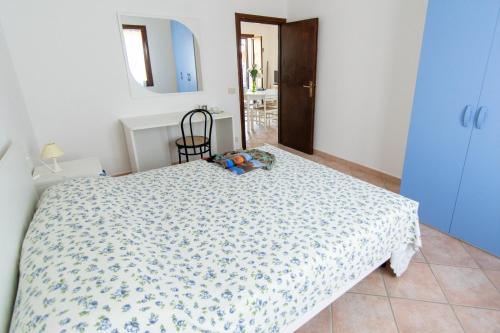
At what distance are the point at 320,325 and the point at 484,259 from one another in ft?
4.47

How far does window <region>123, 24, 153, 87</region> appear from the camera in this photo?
3121 millimetres

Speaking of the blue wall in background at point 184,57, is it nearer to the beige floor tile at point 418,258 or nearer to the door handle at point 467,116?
the door handle at point 467,116

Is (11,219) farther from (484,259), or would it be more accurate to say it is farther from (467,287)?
(484,259)

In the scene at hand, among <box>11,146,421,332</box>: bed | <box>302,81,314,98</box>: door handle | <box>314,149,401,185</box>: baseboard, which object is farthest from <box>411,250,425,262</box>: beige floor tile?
<box>302,81,314,98</box>: door handle

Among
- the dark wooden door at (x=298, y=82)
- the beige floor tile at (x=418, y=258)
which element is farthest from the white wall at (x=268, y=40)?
the beige floor tile at (x=418, y=258)

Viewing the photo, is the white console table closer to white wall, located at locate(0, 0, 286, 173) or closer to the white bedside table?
white wall, located at locate(0, 0, 286, 173)

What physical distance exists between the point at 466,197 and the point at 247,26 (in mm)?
6645

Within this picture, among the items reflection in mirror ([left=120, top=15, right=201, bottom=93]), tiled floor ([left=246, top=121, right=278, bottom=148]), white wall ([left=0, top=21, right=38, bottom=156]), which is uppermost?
reflection in mirror ([left=120, top=15, right=201, bottom=93])

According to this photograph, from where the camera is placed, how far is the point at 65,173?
7.45 feet

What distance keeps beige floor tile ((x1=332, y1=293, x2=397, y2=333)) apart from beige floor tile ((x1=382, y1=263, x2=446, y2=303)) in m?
0.13

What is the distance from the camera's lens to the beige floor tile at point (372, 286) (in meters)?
1.72

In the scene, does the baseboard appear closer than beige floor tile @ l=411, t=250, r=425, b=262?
No

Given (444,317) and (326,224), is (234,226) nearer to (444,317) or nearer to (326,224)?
(326,224)

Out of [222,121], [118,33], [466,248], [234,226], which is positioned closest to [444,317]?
[466,248]
